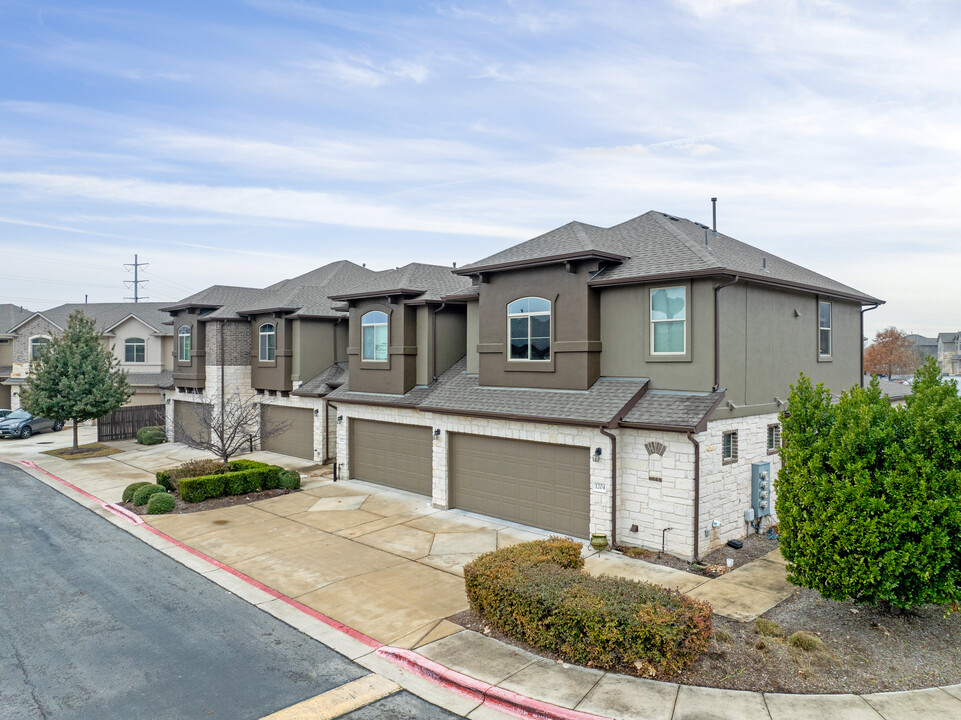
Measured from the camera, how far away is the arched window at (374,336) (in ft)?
70.9

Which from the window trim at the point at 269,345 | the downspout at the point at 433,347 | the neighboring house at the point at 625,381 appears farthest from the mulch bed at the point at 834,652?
the window trim at the point at 269,345

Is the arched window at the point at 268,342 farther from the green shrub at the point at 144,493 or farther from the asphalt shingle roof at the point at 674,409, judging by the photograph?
the asphalt shingle roof at the point at 674,409

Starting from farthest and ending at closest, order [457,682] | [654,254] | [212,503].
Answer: [212,503] → [654,254] → [457,682]

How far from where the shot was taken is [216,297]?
104 ft

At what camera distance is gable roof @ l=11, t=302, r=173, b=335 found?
1708 inches

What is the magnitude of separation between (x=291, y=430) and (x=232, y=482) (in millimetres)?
8076

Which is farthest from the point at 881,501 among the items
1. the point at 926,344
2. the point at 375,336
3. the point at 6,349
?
the point at 926,344

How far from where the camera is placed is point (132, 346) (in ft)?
136

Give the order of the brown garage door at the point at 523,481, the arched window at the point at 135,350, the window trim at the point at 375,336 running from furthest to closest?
the arched window at the point at 135,350
the window trim at the point at 375,336
the brown garage door at the point at 523,481

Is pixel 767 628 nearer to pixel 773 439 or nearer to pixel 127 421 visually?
pixel 773 439

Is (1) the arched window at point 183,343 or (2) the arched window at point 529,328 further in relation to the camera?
(1) the arched window at point 183,343

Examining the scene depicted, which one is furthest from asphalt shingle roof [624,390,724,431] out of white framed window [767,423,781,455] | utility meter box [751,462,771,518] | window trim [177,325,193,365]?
window trim [177,325,193,365]

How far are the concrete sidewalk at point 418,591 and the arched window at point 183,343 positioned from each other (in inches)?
435

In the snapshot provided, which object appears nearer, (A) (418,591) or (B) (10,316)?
(A) (418,591)
